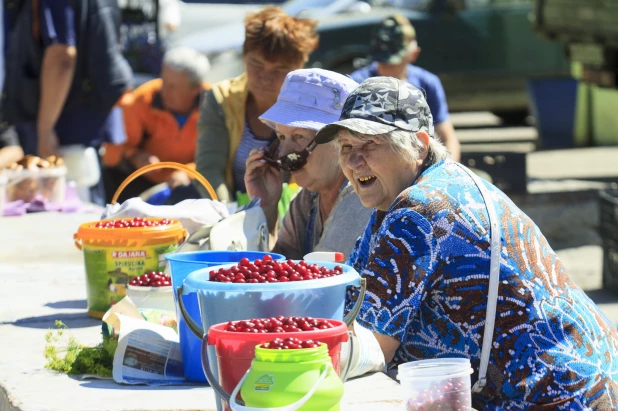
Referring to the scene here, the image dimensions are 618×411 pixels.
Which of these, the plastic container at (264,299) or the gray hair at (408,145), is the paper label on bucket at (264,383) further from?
the gray hair at (408,145)

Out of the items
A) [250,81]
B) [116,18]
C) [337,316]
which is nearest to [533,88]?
[116,18]

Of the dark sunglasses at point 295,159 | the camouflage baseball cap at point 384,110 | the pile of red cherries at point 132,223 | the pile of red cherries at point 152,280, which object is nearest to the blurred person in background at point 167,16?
the dark sunglasses at point 295,159

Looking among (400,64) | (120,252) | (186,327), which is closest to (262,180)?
(120,252)

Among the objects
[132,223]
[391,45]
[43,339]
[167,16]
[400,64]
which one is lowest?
[167,16]

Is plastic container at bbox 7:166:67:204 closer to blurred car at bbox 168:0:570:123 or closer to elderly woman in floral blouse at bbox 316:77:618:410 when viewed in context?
elderly woman in floral blouse at bbox 316:77:618:410

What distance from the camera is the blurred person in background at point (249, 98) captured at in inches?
181

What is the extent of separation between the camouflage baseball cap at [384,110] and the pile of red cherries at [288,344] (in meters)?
0.78

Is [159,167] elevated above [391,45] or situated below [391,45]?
above

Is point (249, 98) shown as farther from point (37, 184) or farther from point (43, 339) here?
point (43, 339)

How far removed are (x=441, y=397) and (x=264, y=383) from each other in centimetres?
43

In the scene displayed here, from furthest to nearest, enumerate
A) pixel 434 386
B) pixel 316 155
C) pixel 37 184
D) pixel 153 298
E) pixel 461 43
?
pixel 461 43
pixel 37 184
pixel 316 155
pixel 153 298
pixel 434 386

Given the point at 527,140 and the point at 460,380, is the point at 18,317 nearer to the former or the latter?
the point at 460,380

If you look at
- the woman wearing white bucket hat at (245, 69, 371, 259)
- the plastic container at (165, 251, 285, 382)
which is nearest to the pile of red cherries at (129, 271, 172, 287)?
the plastic container at (165, 251, 285, 382)

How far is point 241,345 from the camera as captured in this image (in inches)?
81.3
